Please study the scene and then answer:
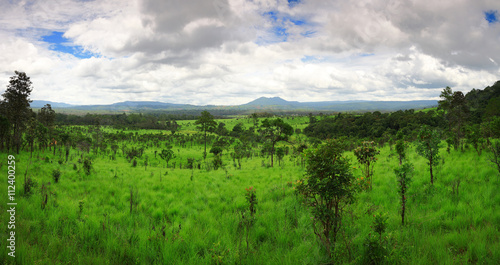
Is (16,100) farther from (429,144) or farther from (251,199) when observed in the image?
(429,144)

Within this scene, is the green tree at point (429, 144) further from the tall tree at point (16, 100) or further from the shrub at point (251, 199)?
the tall tree at point (16, 100)

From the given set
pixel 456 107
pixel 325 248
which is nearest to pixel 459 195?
pixel 325 248

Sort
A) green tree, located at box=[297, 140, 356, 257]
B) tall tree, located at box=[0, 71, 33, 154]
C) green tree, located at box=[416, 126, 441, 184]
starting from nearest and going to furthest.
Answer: green tree, located at box=[297, 140, 356, 257], green tree, located at box=[416, 126, 441, 184], tall tree, located at box=[0, 71, 33, 154]

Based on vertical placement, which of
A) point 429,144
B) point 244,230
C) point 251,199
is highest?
point 429,144

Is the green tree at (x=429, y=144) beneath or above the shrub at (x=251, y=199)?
above

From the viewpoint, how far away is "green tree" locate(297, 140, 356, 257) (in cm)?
455

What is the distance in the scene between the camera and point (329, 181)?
15.1ft

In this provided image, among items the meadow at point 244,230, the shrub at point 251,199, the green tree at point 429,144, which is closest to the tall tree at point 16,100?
the meadow at point 244,230

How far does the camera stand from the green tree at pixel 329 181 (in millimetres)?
4547

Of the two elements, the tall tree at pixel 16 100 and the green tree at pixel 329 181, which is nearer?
the green tree at pixel 329 181

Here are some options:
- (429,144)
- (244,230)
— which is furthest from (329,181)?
(429,144)

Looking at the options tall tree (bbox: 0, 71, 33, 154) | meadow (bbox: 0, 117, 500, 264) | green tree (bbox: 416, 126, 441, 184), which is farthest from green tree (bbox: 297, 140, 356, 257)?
tall tree (bbox: 0, 71, 33, 154)

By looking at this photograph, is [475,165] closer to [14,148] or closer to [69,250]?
[69,250]

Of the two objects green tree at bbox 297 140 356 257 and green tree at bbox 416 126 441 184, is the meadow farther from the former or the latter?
green tree at bbox 416 126 441 184
